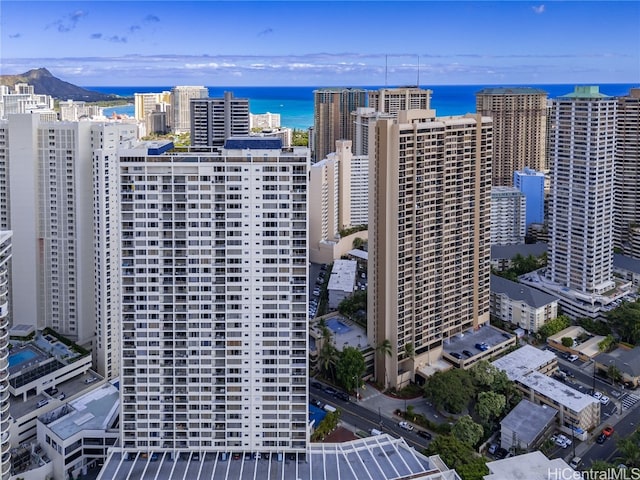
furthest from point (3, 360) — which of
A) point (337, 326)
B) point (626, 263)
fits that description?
point (626, 263)

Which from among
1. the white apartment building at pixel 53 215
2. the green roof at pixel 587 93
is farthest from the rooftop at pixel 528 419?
the green roof at pixel 587 93

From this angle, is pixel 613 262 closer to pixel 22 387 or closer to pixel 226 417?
pixel 226 417

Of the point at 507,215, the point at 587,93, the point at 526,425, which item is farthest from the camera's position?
the point at 507,215

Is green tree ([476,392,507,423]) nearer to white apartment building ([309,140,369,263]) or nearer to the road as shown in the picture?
the road

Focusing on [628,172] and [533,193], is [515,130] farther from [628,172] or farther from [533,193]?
[628,172]

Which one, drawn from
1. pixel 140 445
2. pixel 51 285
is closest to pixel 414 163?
pixel 140 445

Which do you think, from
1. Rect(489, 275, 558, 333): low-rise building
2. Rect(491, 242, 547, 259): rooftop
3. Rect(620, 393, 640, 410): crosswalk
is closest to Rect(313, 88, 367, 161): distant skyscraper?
Rect(491, 242, 547, 259): rooftop
